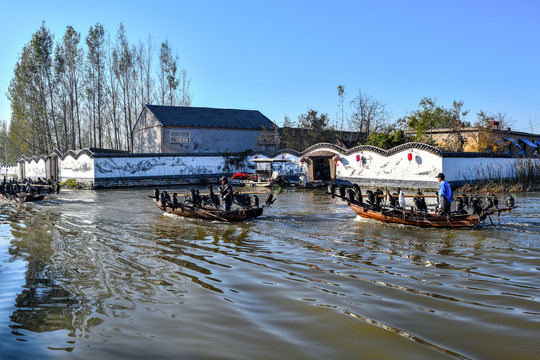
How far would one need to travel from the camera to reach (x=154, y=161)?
106 feet

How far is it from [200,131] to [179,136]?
187cm

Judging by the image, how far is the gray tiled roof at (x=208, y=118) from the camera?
3709cm

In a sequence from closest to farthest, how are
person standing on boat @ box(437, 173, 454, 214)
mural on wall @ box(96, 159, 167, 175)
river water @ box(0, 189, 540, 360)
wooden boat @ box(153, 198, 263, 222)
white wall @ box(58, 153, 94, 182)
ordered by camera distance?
river water @ box(0, 189, 540, 360), person standing on boat @ box(437, 173, 454, 214), wooden boat @ box(153, 198, 263, 222), mural on wall @ box(96, 159, 167, 175), white wall @ box(58, 153, 94, 182)

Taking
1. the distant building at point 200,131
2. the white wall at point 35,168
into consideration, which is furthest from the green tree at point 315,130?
the white wall at point 35,168

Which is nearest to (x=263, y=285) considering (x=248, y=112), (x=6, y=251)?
(x=6, y=251)

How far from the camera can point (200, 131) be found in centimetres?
3725

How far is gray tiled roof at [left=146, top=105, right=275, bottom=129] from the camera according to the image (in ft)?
122

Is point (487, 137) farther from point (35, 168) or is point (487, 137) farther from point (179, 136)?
point (35, 168)

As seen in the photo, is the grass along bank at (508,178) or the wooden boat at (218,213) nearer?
the wooden boat at (218,213)

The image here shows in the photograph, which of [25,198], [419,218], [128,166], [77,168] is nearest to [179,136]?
[128,166]

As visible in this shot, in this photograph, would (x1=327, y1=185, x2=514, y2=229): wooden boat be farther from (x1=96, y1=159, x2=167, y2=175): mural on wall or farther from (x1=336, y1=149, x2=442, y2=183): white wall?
(x1=96, y1=159, x2=167, y2=175): mural on wall

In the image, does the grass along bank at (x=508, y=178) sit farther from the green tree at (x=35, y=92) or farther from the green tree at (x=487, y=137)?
the green tree at (x=35, y=92)

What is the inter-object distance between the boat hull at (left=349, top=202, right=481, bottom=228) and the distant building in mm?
24624

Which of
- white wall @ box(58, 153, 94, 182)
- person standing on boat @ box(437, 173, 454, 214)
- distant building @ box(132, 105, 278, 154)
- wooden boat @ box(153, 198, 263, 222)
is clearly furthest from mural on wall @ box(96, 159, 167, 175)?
person standing on boat @ box(437, 173, 454, 214)
